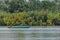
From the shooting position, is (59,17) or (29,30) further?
(59,17)

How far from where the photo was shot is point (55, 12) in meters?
18.8

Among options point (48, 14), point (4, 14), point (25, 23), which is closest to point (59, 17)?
point (48, 14)

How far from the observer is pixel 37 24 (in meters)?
17.0

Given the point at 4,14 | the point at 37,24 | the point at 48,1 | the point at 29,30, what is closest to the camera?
the point at 29,30

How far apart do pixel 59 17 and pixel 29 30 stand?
3399 millimetres

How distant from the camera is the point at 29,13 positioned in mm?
18141

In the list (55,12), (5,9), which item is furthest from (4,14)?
(55,12)

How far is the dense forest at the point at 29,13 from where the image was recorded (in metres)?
17.2

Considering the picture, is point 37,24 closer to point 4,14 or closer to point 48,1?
point 4,14

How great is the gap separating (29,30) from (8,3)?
5.80m

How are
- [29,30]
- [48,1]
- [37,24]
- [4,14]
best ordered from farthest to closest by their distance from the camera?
[48,1], [4,14], [37,24], [29,30]

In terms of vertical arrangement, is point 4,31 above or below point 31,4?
below

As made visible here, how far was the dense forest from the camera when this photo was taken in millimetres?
17206

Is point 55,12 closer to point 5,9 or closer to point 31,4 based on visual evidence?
point 31,4
